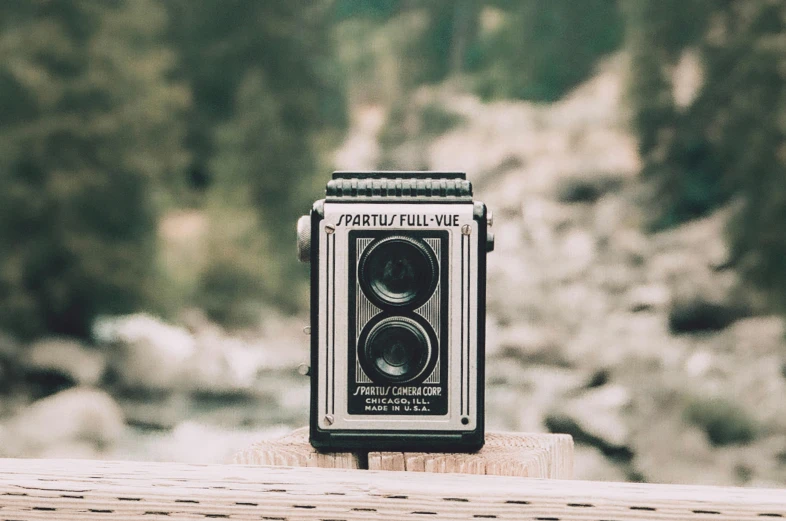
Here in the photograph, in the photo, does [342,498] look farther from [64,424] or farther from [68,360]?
[68,360]

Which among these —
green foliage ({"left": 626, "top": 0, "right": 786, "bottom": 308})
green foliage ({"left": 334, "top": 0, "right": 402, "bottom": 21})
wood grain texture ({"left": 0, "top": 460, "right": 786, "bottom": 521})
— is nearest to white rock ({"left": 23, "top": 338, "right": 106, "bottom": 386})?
green foliage ({"left": 334, "top": 0, "right": 402, "bottom": 21})

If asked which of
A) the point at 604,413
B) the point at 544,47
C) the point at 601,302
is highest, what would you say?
the point at 544,47

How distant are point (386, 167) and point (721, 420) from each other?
136 inches

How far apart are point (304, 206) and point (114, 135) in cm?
178

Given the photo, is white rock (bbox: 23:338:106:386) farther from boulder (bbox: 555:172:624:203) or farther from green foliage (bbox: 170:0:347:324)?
boulder (bbox: 555:172:624:203)

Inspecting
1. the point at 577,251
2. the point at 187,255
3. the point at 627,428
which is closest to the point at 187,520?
the point at 627,428

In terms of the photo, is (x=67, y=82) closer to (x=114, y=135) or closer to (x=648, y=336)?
(x=114, y=135)

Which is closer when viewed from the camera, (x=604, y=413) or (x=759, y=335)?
(x=759, y=335)

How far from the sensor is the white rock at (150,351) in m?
9.23

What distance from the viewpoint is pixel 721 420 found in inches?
330

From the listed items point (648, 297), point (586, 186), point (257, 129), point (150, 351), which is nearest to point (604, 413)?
point (648, 297)

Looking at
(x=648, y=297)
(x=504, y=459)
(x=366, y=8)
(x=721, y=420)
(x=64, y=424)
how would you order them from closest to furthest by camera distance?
(x=504, y=459)
(x=721, y=420)
(x=64, y=424)
(x=648, y=297)
(x=366, y=8)

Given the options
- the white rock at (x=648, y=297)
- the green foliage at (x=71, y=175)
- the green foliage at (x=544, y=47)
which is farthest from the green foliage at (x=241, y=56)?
the white rock at (x=648, y=297)

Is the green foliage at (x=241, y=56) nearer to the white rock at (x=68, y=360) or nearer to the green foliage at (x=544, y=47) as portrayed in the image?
the green foliage at (x=544, y=47)
